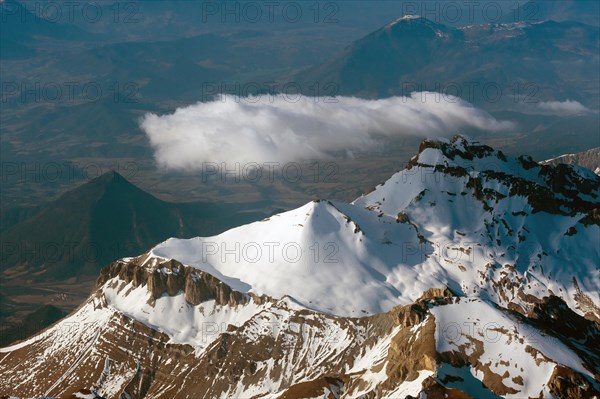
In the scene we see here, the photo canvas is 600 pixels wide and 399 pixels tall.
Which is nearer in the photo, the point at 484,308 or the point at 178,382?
the point at 484,308

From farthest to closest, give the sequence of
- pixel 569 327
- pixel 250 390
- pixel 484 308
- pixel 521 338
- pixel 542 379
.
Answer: pixel 250 390 → pixel 569 327 → pixel 484 308 → pixel 521 338 → pixel 542 379

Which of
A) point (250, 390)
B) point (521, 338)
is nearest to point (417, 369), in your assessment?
point (521, 338)

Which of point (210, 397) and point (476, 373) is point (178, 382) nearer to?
point (210, 397)

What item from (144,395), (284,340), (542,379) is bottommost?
(144,395)

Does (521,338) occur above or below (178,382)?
above

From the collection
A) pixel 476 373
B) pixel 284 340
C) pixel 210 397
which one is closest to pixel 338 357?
pixel 284 340

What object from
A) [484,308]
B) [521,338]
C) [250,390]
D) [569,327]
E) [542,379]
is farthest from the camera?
[250,390]

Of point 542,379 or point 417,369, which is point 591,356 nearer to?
point 542,379

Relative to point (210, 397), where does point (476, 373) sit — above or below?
above

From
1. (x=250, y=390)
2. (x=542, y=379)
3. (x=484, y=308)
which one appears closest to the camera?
(x=542, y=379)
